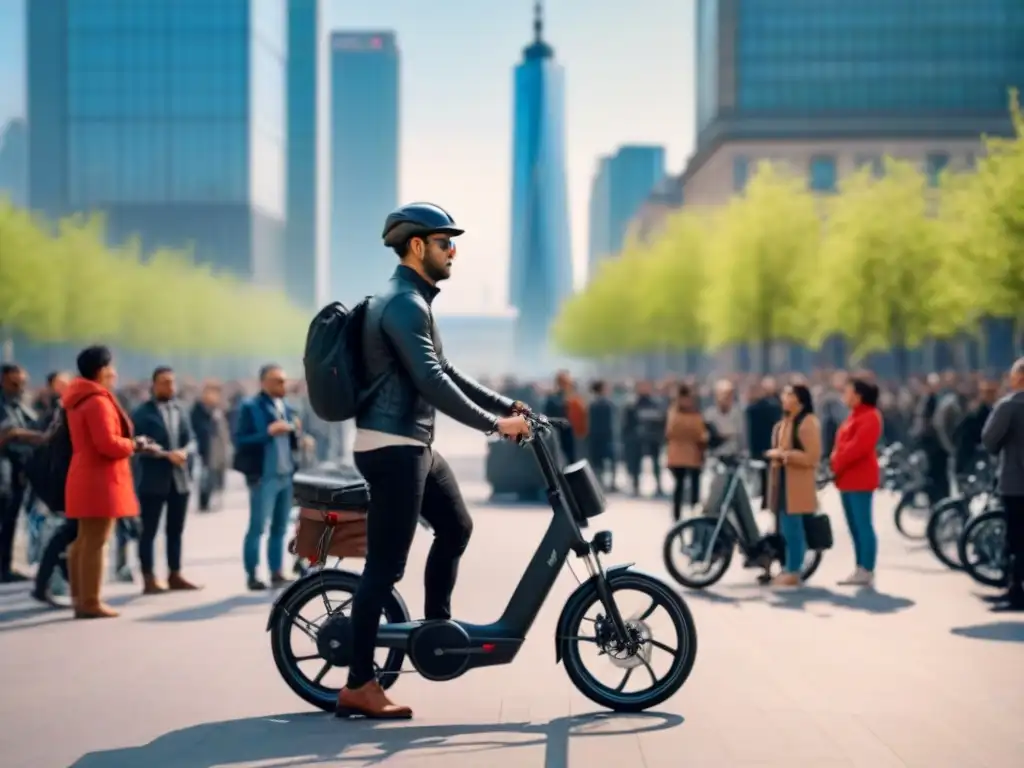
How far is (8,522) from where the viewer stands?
13.5m

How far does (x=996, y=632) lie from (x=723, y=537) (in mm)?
2967

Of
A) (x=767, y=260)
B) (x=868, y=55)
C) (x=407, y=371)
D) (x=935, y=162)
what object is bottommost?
(x=407, y=371)

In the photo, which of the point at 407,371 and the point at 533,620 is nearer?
the point at 407,371

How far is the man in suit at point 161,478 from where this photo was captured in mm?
12633

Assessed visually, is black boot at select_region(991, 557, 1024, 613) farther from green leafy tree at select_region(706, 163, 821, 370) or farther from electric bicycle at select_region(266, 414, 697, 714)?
green leafy tree at select_region(706, 163, 821, 370)

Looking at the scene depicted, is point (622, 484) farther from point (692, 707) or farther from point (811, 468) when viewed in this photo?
point (692, 707)

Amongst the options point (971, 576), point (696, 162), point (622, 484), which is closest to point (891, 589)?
point (971, 576)

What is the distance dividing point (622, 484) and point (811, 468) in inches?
645

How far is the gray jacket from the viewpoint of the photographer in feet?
37.6

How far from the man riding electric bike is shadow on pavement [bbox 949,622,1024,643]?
444 cm

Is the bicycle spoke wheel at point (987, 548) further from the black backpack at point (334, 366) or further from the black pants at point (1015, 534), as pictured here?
the black backpack at point (334, 366)

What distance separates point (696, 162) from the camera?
109 meters

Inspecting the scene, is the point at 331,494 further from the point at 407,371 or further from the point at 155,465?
the point at 155,465

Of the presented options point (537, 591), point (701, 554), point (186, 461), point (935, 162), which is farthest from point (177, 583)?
point (935, 162)
